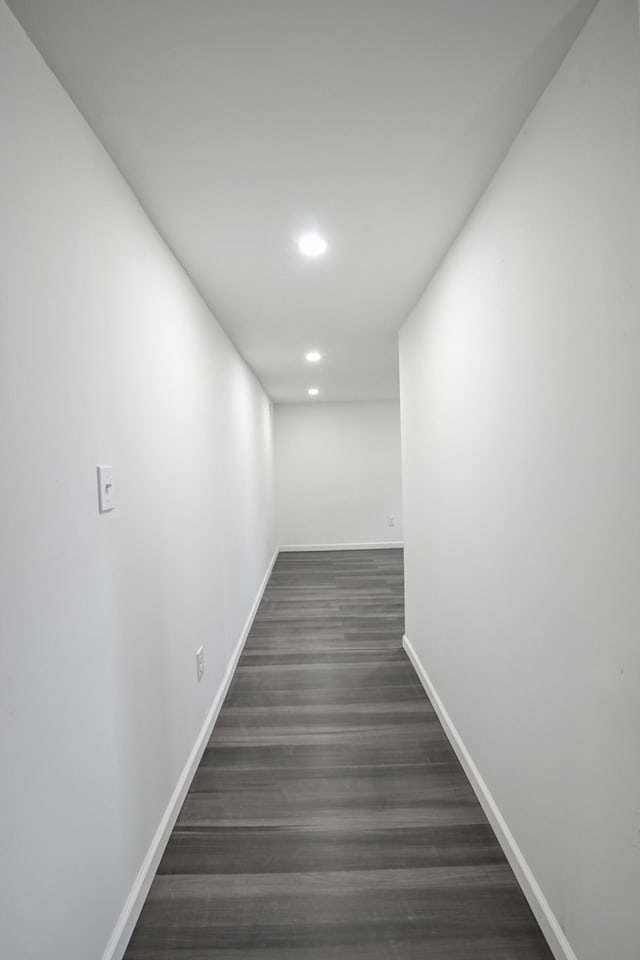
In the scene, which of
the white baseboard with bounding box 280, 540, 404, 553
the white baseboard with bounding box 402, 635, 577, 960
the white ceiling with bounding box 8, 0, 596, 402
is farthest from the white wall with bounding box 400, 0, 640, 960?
the white baseboard with bounding box 280, 540, 404, 553

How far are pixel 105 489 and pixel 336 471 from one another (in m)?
5.44

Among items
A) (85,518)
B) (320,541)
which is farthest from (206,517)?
(320,541)

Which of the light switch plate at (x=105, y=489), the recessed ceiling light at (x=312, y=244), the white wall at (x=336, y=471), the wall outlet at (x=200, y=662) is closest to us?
the light switch plate at (x=105, y=489)

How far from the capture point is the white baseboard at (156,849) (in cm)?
111

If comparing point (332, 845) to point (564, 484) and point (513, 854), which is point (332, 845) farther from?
point (564, 484)

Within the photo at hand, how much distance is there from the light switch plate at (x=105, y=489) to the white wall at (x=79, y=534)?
3cm

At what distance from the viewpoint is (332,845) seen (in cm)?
147

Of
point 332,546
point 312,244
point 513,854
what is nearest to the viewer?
point 513,854

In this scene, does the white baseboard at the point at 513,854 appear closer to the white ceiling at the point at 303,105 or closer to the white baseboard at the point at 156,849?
the white baseboard at the point at 156,849

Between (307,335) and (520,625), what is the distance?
2.38 m

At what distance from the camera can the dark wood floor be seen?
1.18m

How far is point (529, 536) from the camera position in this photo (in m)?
1.21

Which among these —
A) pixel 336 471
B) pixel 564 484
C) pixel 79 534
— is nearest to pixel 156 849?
pixel 79 534

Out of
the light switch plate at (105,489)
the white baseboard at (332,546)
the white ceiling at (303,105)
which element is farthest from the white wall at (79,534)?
the white baseboard at (332,546)
